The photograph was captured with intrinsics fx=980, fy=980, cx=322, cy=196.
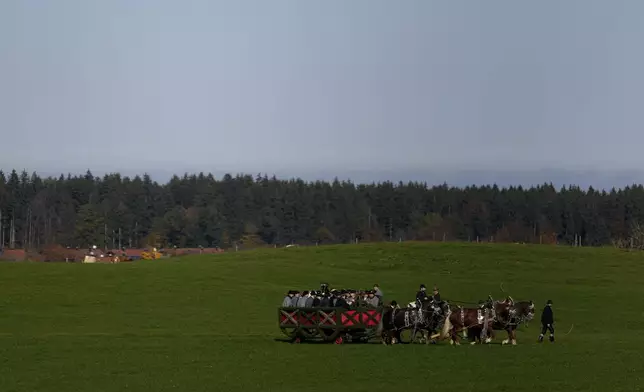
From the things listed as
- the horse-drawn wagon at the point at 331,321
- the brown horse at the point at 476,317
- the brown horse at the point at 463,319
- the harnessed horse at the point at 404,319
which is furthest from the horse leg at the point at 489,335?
the horse-drawn wagon at the point at 331,321

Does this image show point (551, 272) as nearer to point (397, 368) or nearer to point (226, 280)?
point (226, 280)

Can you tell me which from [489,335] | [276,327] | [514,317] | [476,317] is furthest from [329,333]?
[276,327]

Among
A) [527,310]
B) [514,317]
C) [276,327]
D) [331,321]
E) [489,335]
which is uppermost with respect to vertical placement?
[527,310]

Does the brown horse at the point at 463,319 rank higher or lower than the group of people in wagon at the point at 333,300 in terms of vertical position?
lower

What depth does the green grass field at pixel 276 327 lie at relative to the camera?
30.8m

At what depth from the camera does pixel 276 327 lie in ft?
173

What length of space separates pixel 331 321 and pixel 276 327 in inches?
455

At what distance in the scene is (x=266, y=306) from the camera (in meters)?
61.3

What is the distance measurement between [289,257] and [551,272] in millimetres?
22332

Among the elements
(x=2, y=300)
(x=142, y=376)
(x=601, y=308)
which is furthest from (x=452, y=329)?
(x=2, y=300)

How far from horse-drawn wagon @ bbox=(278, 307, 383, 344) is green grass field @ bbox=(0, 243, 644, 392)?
93 cm

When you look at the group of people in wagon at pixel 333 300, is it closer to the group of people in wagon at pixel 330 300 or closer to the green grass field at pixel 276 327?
the group of people in wagon at pixel 330 300

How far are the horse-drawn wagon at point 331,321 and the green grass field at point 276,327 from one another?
928 mm

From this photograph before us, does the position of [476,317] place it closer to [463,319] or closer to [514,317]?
[463,319]
